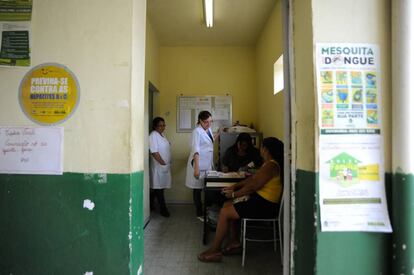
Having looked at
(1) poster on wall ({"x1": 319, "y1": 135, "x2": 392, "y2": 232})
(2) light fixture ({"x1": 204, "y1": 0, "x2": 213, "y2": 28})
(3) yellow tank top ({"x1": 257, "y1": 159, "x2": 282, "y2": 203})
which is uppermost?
(2) light fixture ({"x1": 204, "y1": 0, "x2": 213, "y2": 28})

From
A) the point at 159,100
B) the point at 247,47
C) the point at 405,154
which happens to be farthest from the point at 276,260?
the point at 247,47

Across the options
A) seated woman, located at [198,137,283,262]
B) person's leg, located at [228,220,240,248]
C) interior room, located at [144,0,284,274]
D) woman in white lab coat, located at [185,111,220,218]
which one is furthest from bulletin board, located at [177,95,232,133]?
seated woman, located at [198,137,283,262]

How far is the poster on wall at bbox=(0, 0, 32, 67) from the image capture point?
5.22ft

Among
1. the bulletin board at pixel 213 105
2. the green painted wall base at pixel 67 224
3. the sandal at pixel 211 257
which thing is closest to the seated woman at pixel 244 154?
the bulletin board at pixel 213 105

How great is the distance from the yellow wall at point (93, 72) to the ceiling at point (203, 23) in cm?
217

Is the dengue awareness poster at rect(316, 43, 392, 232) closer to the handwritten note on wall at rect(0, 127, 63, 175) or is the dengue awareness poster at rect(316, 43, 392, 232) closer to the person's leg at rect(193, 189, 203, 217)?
the handwritten note on wall at rect(0, 127, 63, 175)

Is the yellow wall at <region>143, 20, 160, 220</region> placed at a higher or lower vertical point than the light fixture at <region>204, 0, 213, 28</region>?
lower

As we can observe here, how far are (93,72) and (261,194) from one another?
1815 millimetres

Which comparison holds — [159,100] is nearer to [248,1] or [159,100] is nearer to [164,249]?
[248,1]

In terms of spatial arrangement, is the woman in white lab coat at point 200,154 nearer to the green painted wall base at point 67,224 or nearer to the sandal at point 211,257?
the sandal at point 211,257

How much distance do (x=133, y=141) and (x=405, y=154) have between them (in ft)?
4.85

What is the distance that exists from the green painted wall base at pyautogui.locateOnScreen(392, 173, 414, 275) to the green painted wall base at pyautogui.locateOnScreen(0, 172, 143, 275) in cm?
143

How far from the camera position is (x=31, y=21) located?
62.7 inches

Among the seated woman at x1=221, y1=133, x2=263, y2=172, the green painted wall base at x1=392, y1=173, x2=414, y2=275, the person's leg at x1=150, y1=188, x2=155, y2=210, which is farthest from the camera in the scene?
the person's leg at x1=150, y1=188, x2=155, y2=210
